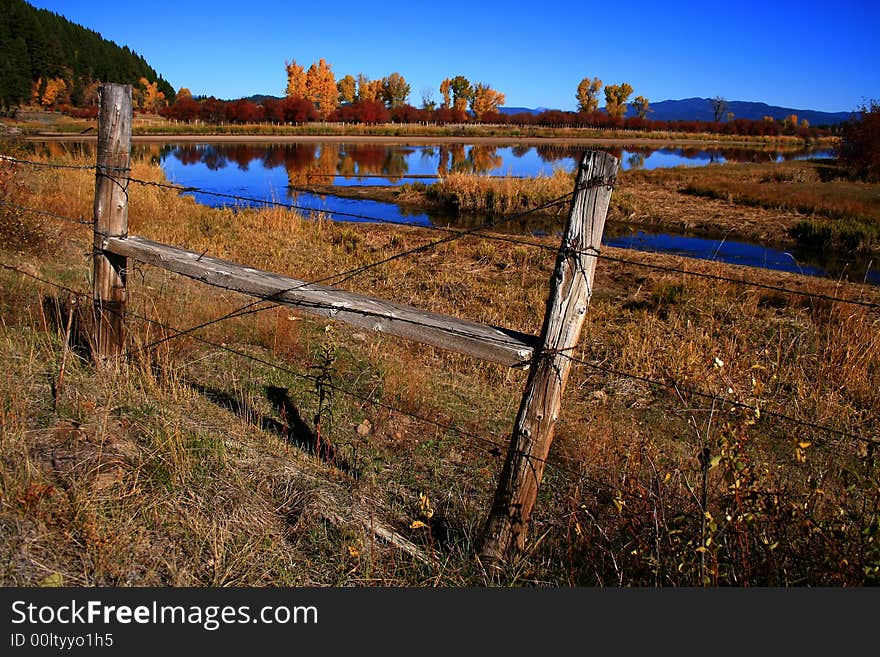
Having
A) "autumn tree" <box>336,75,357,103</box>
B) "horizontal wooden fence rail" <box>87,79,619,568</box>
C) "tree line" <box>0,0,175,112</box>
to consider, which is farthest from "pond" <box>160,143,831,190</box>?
"autumn tree" <box>336,75,357,103</box>

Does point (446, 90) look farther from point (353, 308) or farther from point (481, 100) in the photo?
point (353, 308)

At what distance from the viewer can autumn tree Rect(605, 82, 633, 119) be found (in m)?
126

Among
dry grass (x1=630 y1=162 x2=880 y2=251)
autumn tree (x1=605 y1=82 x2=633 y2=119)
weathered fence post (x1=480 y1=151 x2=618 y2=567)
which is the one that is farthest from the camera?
autumn tree (x1=605 y1=82 x2=633 y2=119)

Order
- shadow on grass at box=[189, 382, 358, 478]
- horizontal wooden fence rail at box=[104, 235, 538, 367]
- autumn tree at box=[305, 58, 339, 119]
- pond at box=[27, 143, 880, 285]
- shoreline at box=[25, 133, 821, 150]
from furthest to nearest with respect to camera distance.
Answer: autumn tree at box=[305, 58, 339, 119] → shoreline at box=[25, 133, 821, 150] → pond at box=[27, 143, 880, 285] → shadow on grass at box=[189, 382, 358, 478] → horizontal wooden fence rail at box=[104, 235, 538, 367]

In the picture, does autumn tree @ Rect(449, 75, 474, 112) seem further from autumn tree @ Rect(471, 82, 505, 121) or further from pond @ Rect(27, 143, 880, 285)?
pond @ Rect(27, 143, 880, 285)

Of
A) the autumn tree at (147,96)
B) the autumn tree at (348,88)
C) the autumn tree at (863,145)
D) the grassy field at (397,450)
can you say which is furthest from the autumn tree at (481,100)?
the grassy field at (397,450)

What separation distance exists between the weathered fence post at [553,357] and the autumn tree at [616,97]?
132419mm

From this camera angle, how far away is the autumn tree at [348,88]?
435 ft

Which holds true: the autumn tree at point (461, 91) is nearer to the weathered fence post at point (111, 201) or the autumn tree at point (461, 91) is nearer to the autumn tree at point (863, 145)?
the autumn tree at point (863, 145)

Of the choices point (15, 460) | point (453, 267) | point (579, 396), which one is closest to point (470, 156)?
point (453, 267)

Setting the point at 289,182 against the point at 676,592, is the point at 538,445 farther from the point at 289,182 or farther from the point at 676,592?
the point at 289,182

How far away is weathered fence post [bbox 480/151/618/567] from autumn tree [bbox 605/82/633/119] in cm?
13242

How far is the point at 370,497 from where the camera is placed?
3.75m

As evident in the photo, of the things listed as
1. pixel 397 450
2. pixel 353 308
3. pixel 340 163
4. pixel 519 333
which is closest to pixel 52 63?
pixel 340 163
